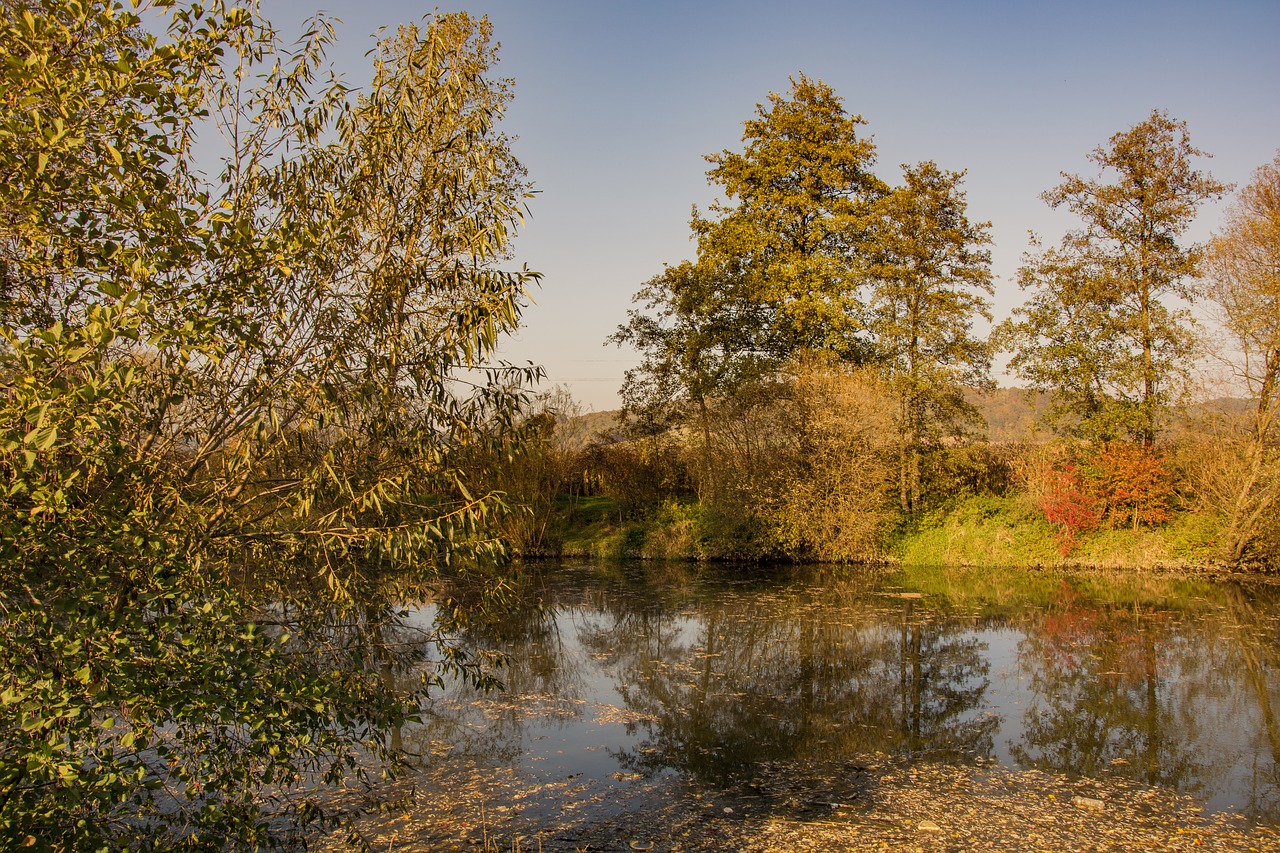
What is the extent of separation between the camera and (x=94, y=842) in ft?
10.0

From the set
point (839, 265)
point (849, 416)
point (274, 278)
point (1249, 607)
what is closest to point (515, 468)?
point (849, 416)

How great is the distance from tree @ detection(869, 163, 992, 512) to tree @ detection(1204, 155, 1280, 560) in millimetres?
5960

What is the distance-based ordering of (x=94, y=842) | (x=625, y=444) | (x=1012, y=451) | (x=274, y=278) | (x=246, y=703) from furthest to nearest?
(x=625, y=444) → (x=1012, y=451) → (x=274, y=278) → (x=246, y=703) → (x=94, y=842)

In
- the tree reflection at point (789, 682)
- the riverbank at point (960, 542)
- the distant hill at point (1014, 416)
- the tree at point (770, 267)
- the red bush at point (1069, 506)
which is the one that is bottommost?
the tree reflection at point (789, 682)

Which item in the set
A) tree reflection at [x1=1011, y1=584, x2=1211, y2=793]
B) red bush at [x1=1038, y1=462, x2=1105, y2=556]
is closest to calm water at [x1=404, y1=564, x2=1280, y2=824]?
tree reflection at [x1=1011, y1=584, x2=1211, y2=793]

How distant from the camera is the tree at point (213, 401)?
3.02 m

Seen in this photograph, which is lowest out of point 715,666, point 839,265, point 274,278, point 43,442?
point 715,666

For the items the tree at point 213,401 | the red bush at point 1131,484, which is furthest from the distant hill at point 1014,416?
the tree at point 213,401

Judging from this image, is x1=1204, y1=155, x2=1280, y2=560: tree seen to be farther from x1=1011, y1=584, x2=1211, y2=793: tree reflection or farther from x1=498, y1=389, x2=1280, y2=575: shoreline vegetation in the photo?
x1=1011, y1=584, x2=1211, y2=793: tree reflection

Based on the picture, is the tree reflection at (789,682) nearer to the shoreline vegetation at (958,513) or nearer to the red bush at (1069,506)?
the shoreline vegetation at (958,513)

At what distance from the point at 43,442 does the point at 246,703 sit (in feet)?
4.68

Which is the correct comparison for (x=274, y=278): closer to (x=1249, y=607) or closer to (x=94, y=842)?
(x=94, y=842)

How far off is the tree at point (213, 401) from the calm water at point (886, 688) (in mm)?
2826

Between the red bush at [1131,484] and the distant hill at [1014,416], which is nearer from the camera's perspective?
the red bush at [1131,484]
